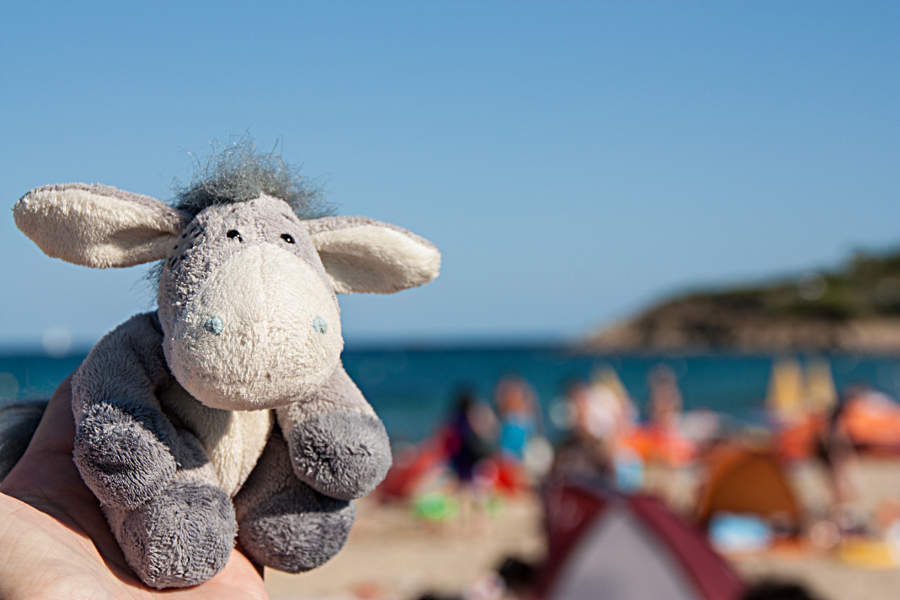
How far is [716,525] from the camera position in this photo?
29.5ft

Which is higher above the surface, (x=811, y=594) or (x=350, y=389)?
(x=811, y=594)

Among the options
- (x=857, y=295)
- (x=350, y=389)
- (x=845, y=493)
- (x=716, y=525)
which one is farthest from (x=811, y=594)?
(x=857, y=295)

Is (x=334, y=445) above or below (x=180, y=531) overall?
above

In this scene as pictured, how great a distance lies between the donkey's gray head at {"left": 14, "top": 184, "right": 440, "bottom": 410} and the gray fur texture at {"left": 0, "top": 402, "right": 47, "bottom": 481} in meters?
0.46

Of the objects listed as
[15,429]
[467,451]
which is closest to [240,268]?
[15,429]

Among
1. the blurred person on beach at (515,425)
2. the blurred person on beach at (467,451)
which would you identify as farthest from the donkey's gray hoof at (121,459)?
the blurred person on beach at (515,425)

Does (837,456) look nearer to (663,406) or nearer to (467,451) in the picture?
(467,451)

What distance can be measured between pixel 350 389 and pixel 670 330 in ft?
338

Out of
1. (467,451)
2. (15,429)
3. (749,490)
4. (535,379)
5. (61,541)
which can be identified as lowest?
(61,541)

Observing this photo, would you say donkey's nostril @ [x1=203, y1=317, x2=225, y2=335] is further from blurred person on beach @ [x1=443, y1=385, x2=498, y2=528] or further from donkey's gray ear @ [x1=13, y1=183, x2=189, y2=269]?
blurred person on beach @ [x1=443, y1=385, x2=498, y2=528]

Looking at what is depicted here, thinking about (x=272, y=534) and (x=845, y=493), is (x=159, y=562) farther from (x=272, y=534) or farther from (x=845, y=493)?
(x=845, y=493)

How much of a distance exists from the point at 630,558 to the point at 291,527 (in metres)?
3.91

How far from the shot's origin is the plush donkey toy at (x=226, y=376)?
1236 mm

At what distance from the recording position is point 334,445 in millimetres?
1399
